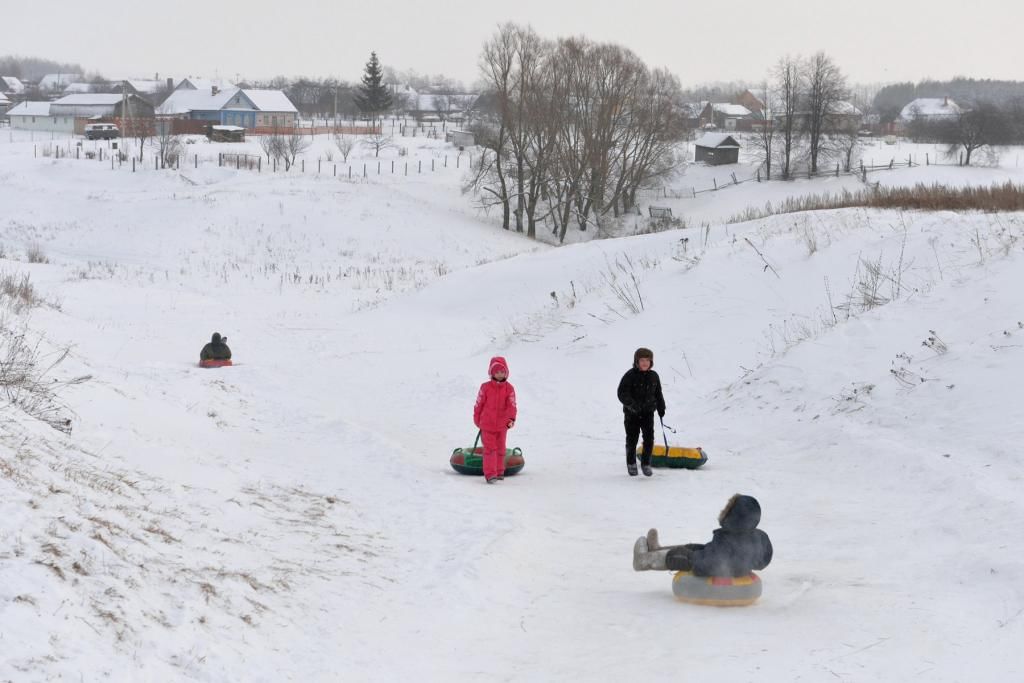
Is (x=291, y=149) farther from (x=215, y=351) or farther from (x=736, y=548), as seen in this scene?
(x=736, y=548)

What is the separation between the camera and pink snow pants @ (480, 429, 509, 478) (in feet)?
37.8

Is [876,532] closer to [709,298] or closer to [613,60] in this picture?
[709,298]

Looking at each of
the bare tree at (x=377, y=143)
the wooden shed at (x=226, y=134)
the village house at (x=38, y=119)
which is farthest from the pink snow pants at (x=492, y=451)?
the village house at (x=38, y=119)

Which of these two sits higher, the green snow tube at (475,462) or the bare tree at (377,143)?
the bare tree at (377,143)

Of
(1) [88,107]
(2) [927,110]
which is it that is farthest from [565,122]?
(2) [927,110]

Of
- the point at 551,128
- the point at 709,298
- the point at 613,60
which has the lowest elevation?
the point at 709,298

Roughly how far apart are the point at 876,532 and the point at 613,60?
51786mm

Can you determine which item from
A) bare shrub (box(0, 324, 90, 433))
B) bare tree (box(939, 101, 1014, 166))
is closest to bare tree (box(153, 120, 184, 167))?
bare tree (box(939, 101, 1014, 166))

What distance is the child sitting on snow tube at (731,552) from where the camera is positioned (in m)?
7.27

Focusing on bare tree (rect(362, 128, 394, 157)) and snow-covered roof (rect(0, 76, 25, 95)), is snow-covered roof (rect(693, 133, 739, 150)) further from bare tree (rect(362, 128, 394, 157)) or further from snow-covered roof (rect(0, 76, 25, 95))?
snow-covered roof (rect(0, 76, 25, 95))

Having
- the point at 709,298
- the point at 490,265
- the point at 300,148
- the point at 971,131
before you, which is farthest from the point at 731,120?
the point at 709,298

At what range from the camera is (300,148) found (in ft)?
270

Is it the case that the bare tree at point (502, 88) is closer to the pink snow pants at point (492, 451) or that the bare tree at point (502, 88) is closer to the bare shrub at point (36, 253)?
the bare shrub at point (36, 253)

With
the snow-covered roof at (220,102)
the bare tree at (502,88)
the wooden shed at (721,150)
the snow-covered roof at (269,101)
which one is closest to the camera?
the bare tree at (502,88)
